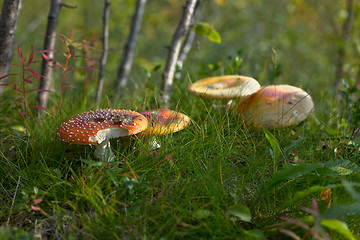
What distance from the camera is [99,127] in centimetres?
171

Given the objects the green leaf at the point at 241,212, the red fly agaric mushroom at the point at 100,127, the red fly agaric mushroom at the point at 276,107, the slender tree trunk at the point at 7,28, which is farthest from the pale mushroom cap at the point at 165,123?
the slender tree trunk at the point at 7,28

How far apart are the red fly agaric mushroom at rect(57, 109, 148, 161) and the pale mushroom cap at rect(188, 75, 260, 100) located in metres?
0.66

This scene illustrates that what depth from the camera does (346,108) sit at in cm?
248

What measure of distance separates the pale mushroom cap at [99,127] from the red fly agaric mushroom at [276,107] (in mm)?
883

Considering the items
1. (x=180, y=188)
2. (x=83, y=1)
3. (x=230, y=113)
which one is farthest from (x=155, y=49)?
(x=180, y=188)

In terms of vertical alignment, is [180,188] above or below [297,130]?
below

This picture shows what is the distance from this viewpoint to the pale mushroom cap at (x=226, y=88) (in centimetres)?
222

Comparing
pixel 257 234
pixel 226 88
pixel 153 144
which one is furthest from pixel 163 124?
pixel 257 234

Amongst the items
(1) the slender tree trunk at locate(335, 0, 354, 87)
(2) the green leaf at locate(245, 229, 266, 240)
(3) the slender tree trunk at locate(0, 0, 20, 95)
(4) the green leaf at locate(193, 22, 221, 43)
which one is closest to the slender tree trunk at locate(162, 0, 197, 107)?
(4) the green leaf at locate(193, 22, 221, 43)

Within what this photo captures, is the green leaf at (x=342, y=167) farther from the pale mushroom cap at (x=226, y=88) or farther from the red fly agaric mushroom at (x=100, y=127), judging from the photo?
the red fly agaric mushroom at (x=100, y=127)

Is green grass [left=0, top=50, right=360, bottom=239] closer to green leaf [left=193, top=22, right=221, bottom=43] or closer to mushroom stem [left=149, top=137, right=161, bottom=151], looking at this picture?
mushroom stem [left=149, top=137, right=161, bottom=151]

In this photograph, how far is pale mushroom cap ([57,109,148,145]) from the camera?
169 cm

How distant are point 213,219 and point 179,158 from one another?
1.43 feet

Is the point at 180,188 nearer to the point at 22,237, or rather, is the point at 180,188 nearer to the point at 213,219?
the point at 213,219
